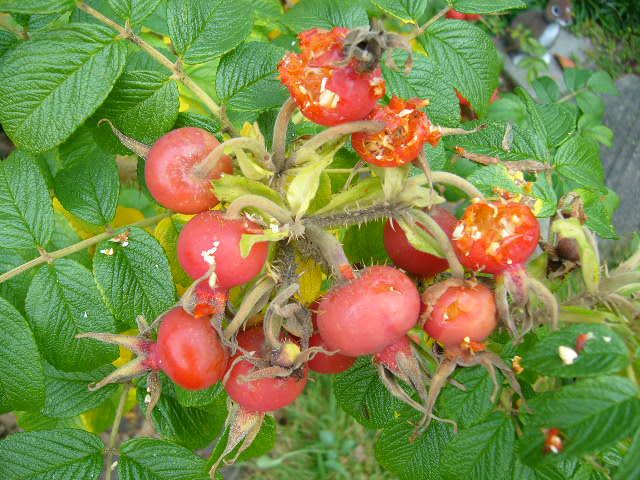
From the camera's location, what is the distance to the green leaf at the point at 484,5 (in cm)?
194

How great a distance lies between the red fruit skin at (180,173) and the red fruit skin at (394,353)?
55 cm

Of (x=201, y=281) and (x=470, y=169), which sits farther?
(x=470, y=169)

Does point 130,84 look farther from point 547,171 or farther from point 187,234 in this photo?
point 547,171

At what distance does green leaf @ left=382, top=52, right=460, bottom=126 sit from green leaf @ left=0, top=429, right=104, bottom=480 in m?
1.44

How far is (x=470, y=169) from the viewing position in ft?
8.94

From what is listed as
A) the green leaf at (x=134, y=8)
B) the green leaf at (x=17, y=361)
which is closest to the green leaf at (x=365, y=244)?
the green leaf at (x=134, y=8)

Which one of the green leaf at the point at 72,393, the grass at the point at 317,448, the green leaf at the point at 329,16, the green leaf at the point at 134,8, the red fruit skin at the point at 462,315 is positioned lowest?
the grass at the point at 317,448

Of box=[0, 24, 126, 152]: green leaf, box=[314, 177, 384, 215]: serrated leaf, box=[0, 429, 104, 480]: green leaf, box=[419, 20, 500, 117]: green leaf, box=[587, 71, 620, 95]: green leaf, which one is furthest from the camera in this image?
box=[587, 71, 620, 95]: green leaf

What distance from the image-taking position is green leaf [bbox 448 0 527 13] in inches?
76.5

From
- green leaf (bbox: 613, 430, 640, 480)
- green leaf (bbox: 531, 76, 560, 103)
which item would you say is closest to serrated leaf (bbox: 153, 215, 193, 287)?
green leaf (bbox: 613, 430, 640, 480)

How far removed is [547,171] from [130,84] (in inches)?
52.5

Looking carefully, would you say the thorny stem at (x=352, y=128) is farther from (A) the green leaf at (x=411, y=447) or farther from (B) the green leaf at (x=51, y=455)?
(B) the green leaf at (x=51, y=455)

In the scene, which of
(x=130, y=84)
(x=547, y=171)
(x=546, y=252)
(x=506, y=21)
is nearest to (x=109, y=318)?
(x=130, y=84)

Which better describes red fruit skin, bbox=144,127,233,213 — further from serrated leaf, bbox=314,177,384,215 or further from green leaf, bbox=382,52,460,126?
green leaf, bbox=382,52,460,126
